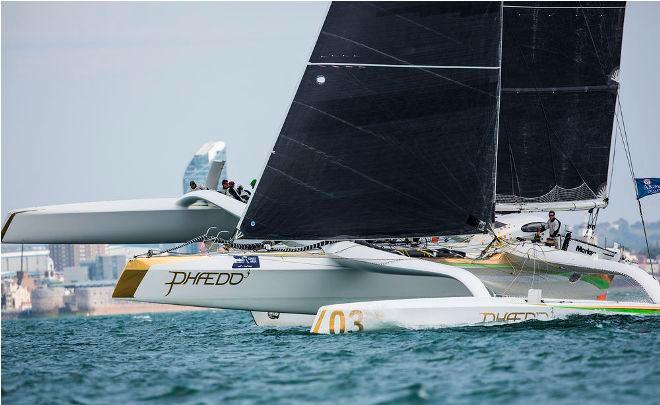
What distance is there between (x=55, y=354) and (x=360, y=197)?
4289 millimetres

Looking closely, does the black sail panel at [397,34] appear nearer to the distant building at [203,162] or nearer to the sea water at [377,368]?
the sea water at [377,368]

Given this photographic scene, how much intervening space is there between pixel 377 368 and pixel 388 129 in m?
5.18

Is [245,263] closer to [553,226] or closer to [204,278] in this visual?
[204,278]

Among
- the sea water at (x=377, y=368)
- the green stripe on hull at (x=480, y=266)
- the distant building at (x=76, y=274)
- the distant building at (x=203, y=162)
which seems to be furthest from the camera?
the distant building at (x=76, y=274)

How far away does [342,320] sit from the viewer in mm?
14617

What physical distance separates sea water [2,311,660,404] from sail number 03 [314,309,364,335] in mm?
124

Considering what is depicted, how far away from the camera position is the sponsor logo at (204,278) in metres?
16.2

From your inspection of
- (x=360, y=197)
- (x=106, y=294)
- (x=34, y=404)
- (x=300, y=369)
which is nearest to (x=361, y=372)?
(x=300, y=369)

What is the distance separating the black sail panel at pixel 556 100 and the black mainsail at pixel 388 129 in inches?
113

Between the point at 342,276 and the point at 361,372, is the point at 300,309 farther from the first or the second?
the point at 361,372

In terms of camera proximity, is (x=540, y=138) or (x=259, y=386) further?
(x=540, y=138)

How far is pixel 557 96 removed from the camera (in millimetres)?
19375

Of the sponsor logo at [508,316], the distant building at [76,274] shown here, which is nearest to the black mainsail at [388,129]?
the sponsor logo at [508,316]

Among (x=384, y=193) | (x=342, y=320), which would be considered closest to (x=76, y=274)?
(x=384, y=193)
